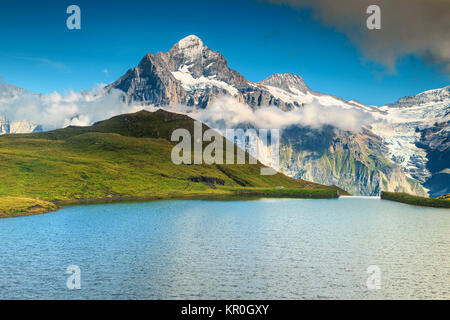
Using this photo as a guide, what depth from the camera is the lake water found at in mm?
68562

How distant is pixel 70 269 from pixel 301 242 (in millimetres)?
68517

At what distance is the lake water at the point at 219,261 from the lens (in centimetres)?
6856

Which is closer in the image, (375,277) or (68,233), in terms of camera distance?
(375,277)

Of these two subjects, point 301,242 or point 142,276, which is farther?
point 301,242

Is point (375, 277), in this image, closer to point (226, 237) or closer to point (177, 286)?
point (177, 286)

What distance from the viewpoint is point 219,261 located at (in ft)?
298

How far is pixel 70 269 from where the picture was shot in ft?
268
